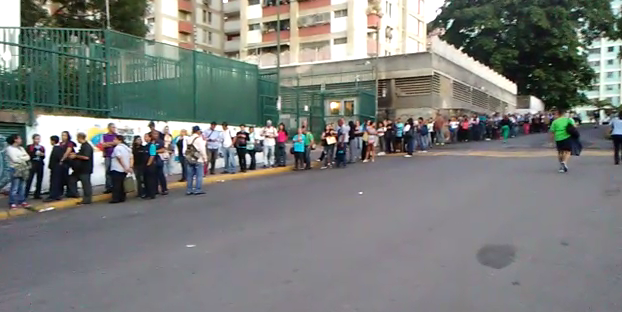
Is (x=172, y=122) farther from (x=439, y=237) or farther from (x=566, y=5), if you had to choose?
(x=566, y=5)

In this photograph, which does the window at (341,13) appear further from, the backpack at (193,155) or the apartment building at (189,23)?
the backpack at (193,155)

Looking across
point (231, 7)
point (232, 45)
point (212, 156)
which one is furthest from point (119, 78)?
point (231, 7)

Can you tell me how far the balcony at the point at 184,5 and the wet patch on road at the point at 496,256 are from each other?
193 ft

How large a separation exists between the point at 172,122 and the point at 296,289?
12.6m

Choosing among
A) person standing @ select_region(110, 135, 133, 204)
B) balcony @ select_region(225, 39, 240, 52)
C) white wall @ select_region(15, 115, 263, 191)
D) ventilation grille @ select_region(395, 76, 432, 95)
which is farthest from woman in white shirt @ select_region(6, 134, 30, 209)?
balcony @ select_region(225, 39, 240, 52)

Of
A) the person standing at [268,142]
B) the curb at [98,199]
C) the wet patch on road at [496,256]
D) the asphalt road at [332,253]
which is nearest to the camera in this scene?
the asphalt road at [332,253]

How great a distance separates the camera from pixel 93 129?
13.9 meters

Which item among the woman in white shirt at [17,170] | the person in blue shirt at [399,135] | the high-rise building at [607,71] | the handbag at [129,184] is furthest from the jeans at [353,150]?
the high-rise building at [607,71]

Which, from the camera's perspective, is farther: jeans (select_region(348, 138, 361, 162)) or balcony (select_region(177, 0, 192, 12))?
balcony (select_region(177, 0, 192, 12))

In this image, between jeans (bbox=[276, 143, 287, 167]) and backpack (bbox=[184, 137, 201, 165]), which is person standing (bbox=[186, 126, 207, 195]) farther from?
jeans (bbox=[276, 143, 287, 167])

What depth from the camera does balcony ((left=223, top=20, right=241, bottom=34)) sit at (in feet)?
208

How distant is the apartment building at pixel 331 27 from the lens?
50.2m

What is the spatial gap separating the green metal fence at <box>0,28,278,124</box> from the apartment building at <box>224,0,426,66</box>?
25.5m

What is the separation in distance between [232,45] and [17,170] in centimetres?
5539
